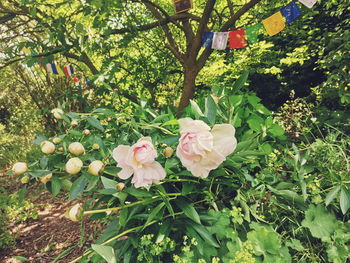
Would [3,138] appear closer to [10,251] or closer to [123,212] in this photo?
[10,251]

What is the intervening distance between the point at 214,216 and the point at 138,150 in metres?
0.41

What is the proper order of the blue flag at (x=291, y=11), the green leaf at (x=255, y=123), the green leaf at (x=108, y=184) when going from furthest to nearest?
1. the blue flag at (x=291, y=11)
2. the green leaf at (x=255, y=123)
3. the green leaf at (x=108, y=184)

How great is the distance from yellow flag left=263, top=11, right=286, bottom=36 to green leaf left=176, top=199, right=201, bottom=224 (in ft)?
6.59

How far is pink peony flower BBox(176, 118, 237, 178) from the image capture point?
25.5 inches

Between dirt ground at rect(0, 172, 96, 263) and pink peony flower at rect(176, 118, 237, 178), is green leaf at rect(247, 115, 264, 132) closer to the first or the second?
pink peony flower at rect(176, 118, 237, 178)

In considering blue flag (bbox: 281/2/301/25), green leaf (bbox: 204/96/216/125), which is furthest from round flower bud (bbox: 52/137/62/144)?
blue flag (bbox: 281/2/301/25)

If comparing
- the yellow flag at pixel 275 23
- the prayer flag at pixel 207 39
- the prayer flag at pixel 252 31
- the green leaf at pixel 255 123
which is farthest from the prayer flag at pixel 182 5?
the green leaf at pixel 255 123

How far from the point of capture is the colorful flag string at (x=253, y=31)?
2.16m

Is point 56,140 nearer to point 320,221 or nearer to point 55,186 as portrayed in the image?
point 55,186

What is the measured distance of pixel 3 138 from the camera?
5.43 metres

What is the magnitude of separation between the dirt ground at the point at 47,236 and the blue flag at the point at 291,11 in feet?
7.90

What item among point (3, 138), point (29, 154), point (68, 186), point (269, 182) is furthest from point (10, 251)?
point (3, 138)

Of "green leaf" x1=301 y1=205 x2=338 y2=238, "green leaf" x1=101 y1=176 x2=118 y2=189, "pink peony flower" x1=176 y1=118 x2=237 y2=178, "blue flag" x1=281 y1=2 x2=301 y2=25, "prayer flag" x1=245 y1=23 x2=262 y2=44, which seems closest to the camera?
"pink peony flower" x1=176 y1=118 x2=237 y2=178

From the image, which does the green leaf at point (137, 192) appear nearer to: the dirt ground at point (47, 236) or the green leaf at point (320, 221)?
the green leaf at point (320, 221)
